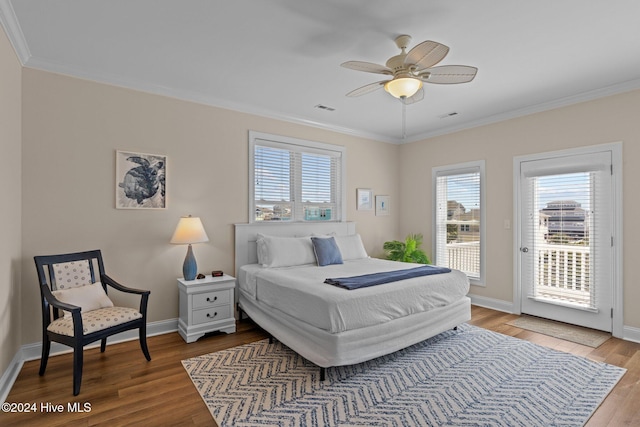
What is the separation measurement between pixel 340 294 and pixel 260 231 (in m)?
1.99

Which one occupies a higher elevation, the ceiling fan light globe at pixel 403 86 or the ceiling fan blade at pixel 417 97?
the ceiling fan blade at pixel 417 97

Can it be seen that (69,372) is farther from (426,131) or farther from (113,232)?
(426,131)

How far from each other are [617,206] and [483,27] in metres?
2.66

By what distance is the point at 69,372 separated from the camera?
9.06 ft

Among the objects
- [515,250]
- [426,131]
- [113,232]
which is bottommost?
[515,250]

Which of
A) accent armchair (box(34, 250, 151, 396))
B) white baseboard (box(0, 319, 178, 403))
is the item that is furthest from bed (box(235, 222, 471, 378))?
accent armchair (box(34, 250, 151, 396))

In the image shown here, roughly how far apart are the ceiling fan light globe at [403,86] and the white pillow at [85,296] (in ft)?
10.3

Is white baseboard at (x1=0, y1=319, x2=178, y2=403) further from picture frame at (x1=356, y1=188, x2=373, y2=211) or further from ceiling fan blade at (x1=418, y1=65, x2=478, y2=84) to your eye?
ceiling fan blade at (x1=418, y1=65, x2=478, y2=84)

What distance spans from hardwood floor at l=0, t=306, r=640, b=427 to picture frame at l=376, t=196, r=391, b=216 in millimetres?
2949

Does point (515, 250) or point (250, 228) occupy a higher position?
point (250, 228)

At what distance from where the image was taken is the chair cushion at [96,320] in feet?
8.23

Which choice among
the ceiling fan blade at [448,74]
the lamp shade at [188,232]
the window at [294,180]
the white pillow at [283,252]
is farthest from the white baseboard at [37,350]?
the ceiling fan blade at [448,74]

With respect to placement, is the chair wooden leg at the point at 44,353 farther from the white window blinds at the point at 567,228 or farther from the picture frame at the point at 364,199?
the white window blinds at the point at 567,228

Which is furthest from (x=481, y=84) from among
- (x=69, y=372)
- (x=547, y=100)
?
(x=69, y=372)
